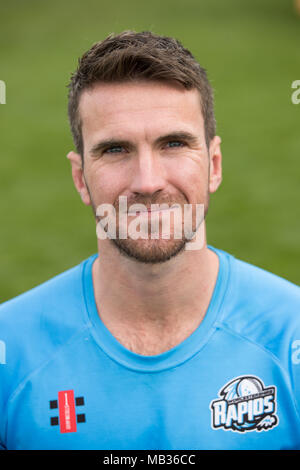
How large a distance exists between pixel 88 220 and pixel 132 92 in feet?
20.2

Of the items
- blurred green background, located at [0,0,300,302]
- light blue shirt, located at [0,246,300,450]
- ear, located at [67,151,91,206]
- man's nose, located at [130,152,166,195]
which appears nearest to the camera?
man's nose, located at [130,152,166,195]

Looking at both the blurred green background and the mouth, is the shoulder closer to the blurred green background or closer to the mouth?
the mouth

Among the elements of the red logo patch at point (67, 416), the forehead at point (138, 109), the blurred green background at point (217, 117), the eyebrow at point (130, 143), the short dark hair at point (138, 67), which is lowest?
the red logo patch at point (67, 416)

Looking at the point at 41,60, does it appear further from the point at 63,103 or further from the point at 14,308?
the point at 14,308

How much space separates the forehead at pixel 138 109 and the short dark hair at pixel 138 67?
34 millimetres

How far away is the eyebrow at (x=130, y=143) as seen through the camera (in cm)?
251

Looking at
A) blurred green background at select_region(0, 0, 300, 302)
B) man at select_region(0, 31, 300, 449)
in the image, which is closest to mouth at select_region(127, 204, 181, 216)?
man at select_region(0, 31, 300, 449)

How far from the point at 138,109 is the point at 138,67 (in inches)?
6.8

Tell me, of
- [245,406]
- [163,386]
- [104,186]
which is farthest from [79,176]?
[245,406]

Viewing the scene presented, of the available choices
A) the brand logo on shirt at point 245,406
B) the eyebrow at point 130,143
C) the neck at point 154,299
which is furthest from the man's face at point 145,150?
the brand logo on shirt at point 245,406

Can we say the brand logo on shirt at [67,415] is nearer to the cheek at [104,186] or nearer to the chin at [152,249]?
the chin at [152,249]

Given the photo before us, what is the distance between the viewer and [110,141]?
2.52m

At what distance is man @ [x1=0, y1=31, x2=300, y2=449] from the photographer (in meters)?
2.53

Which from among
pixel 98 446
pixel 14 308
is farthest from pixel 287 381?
pixel 14 308
